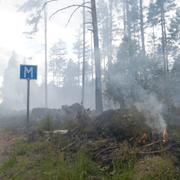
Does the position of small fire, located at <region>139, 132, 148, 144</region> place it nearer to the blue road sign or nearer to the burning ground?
the burning ground

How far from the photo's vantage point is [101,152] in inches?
248

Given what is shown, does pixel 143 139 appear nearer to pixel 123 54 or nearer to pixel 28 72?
pixel 28 72

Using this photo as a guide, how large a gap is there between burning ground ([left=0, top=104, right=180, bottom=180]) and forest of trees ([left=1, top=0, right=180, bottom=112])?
417cm

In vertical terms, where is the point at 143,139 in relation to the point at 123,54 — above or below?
below

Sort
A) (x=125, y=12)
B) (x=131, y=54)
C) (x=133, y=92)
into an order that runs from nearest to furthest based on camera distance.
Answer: (x=133, y=92), (x=131, y=54), (x=125, y=12)

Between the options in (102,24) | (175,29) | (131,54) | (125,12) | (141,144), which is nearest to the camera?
(141,144)

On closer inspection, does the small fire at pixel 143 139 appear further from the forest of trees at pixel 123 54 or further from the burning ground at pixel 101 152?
the forest of trees at pixel 123 54

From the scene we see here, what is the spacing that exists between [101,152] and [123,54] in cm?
1178

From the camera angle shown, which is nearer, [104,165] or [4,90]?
[104,165]

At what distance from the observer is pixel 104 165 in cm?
562

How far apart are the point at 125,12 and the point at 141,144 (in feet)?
88.4

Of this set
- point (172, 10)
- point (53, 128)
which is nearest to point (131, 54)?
point (53, 128)

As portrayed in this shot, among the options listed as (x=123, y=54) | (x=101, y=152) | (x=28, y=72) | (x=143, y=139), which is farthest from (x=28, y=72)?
(x=123, y=54)

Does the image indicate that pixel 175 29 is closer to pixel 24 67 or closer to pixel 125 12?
pixel 125 12
